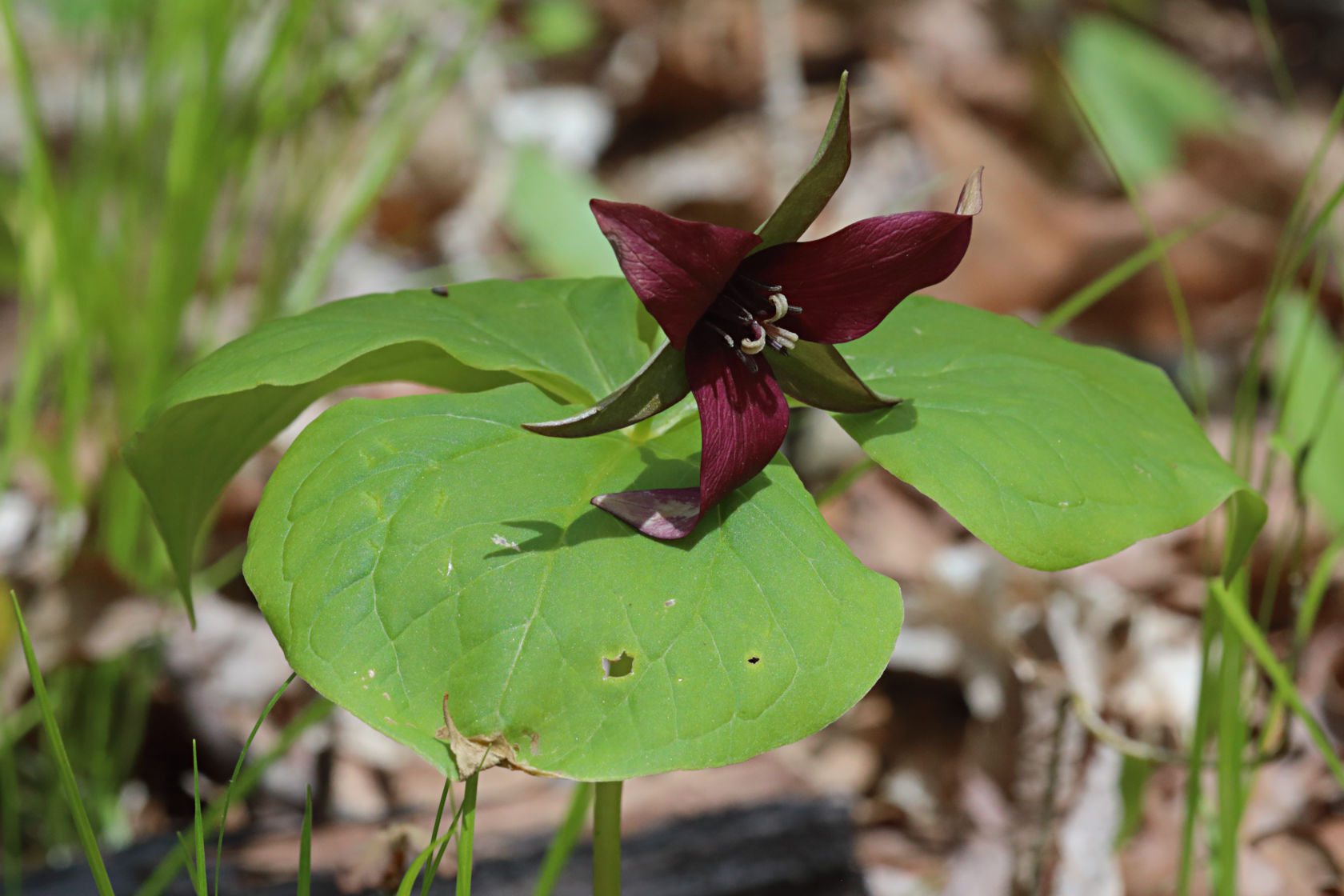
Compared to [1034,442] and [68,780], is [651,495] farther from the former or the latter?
[68,780]

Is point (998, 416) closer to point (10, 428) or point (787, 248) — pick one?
point (787, 248)

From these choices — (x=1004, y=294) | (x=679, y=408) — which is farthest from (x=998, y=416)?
(x=1004, y=294)

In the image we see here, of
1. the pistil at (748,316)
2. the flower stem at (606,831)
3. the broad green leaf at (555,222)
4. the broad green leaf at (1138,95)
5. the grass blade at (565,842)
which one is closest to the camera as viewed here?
the pistil at (748,316)

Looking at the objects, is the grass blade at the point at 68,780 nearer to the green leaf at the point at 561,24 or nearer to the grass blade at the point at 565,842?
the grass blade at the point at 565,842

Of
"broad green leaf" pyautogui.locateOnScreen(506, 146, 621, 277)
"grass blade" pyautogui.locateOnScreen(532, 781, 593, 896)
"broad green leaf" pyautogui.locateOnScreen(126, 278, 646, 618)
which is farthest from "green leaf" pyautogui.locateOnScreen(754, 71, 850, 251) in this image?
"broad green leaf" pyautogui.locateOnScreen(506, 146, 621, 277)

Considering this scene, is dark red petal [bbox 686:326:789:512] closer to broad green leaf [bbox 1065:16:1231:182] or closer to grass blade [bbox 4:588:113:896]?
grass blade [bbox 4:588:113:896]

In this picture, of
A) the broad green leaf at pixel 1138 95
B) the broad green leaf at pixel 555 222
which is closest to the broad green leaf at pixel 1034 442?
the broad green leaf at pixel 555 222

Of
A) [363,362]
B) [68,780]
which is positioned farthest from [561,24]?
[68,780]

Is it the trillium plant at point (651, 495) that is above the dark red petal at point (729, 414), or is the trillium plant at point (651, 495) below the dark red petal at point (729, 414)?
below
